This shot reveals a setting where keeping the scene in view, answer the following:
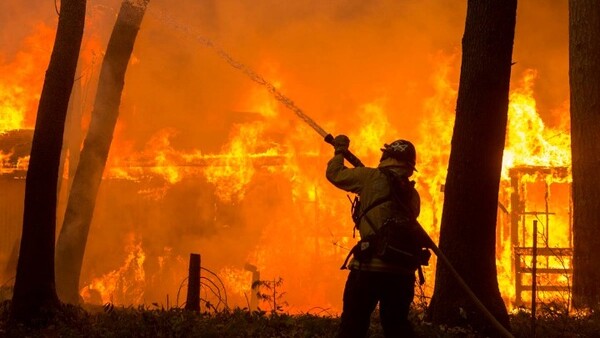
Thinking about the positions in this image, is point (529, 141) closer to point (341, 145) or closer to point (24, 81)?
point (341, 145)

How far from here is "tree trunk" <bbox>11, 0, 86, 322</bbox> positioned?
659 cm

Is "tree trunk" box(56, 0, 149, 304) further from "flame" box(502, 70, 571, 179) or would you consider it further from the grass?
"flame" box(502, 70, 571, 179)

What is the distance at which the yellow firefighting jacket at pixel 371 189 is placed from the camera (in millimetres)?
4671

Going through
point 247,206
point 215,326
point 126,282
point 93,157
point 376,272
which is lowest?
point 126,282

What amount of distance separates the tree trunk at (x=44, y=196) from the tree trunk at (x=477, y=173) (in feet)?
13.5

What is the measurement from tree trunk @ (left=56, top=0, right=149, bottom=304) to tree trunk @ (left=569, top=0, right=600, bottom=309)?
7.15 m

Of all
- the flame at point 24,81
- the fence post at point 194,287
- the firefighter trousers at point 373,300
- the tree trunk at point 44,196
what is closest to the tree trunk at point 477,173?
the firefighter trousers at point 373,300

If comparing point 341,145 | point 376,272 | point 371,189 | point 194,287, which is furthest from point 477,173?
point 194,287

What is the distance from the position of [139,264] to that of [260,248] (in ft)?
11.4

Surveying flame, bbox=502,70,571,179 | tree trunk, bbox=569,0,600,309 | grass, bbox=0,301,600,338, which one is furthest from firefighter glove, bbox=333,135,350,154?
flame, bbox=502,70,571,179

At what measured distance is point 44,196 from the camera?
6754 millimetres

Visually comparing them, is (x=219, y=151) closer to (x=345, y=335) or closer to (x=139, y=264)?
(x=139, y=264)

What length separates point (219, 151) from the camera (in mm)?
18188

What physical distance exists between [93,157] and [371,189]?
7.72m
